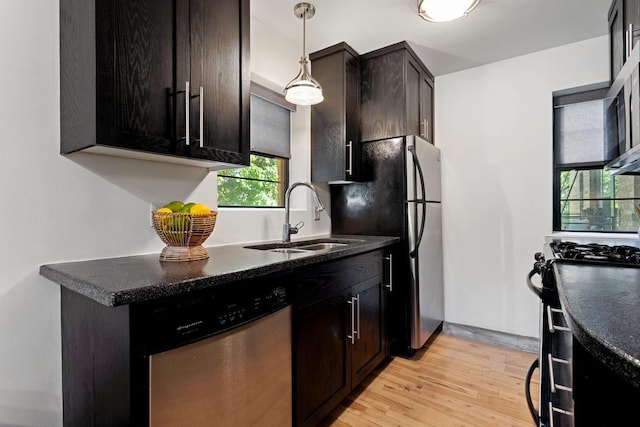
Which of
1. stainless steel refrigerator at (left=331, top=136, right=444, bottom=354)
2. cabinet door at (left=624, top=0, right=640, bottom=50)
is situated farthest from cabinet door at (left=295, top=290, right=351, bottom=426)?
cabinet door at (left=624, top=0, right=640, bottom=50)

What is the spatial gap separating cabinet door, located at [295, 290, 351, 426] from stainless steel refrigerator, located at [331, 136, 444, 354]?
2.57ft

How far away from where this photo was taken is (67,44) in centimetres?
124

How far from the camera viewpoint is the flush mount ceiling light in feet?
5.91

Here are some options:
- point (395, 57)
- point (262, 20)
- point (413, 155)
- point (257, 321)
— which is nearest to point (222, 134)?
point (257, 321)

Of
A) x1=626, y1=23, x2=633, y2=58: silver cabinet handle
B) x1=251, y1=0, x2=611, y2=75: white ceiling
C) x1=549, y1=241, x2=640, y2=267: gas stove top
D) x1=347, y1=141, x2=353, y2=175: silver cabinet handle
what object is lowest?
x1=549, y1=241, x2=640, y2=267: gas stove top

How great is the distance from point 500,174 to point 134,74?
9.11 feet

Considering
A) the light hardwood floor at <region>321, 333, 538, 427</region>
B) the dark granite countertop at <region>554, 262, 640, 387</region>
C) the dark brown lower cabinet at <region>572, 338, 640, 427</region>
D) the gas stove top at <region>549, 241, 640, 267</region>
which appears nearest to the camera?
the dark granite countertop at <region>554, 262, 640, 387</region>

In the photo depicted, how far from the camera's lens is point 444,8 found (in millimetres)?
1854

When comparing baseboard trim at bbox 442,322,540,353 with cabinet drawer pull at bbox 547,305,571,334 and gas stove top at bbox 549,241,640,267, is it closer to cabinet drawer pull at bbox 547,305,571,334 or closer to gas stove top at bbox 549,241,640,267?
gas stove top at bbox 549,241,640,267

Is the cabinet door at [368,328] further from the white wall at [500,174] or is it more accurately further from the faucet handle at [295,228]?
the white wall at [500,174]

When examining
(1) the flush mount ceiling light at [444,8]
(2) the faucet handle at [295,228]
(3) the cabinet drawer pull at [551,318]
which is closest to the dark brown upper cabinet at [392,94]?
(1) the flush mount ceiling light at [444,8]

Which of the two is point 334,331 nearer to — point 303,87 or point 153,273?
point 153,273

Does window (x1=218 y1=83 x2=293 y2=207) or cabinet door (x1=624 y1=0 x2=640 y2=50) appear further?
window (x1=218 y1=83 x2=293 y2=207)

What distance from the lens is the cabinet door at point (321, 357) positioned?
1.47 metres
